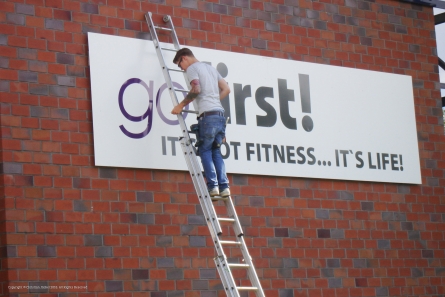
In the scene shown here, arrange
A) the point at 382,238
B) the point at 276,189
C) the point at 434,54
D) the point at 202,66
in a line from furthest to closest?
the point at 434,54
the point at 382,238
the point at 276,189
the point at 202,66

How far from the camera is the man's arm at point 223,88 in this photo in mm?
10289

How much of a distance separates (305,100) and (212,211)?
2922mm

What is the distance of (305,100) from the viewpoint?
11859mm

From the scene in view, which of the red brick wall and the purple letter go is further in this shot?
the purple letter go

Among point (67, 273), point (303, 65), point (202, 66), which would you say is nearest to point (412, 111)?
point (303, 65)

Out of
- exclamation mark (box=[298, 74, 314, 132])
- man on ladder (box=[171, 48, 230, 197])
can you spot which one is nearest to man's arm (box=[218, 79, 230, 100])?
man on ladder (box=[171, 48, 230, 197])

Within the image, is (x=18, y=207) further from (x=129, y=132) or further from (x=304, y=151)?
(x=304, y=151)

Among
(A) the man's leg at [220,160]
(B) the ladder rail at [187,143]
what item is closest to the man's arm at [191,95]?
(B) the ladder rail at [187,143]

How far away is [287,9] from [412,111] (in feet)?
7.85

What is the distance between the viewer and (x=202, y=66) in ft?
33.2

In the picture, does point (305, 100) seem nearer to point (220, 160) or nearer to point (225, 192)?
point (220, 160)

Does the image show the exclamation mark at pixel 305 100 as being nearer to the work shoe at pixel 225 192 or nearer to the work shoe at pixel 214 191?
the work shoe at pixel 225 192

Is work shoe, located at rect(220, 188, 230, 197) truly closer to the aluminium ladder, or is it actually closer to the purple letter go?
the aluminium ladder

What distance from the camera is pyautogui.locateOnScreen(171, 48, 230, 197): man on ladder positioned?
9.80m
